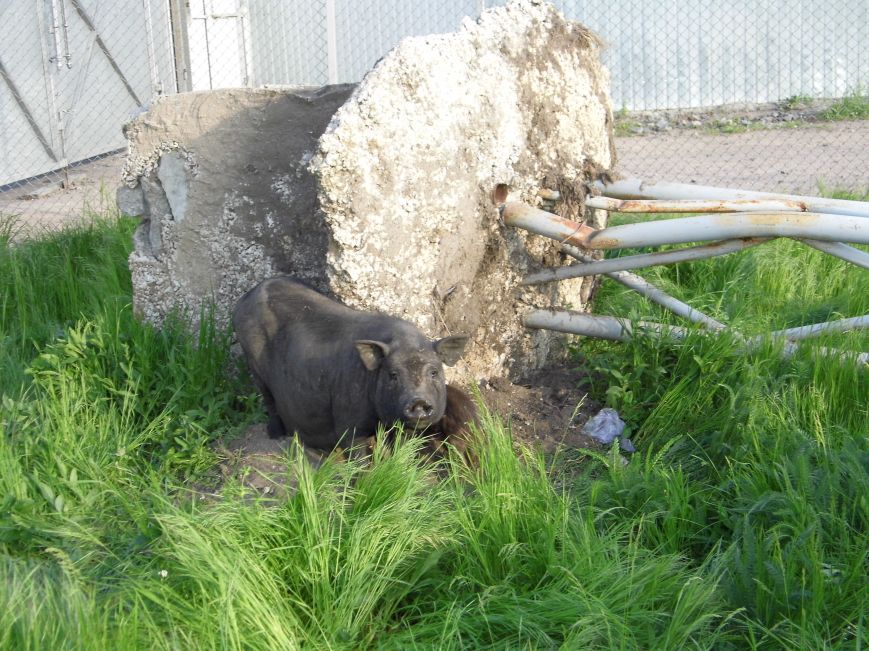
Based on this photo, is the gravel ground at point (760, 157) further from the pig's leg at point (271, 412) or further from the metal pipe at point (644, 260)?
the pig's leg at point (271, 412)

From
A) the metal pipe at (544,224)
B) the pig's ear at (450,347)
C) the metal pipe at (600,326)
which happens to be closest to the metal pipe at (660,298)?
the metal pipe at (600,326)

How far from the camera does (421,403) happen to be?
443 centimetres

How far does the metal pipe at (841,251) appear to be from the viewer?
499cm

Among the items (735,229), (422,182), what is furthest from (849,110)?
(422,182)

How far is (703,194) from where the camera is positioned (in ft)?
18.2

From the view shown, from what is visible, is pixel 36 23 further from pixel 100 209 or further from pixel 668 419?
pixel 668 419

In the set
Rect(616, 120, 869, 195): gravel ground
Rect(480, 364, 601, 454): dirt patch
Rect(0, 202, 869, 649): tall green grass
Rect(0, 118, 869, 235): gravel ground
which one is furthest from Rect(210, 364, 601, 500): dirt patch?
Rect(616, 120, 869, 195): gravel ground

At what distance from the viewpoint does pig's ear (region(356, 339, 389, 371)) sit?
14.9 feet

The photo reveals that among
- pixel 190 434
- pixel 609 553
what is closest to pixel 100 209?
pixel 190 434

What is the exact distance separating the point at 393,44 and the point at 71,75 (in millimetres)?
4124

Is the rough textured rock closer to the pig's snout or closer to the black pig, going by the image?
the black pig

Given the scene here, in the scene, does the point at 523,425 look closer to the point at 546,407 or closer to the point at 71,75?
the point at 546,407

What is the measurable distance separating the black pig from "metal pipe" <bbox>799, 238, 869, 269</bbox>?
72.6 inches

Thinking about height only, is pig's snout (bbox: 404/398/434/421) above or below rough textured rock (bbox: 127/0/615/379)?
below
